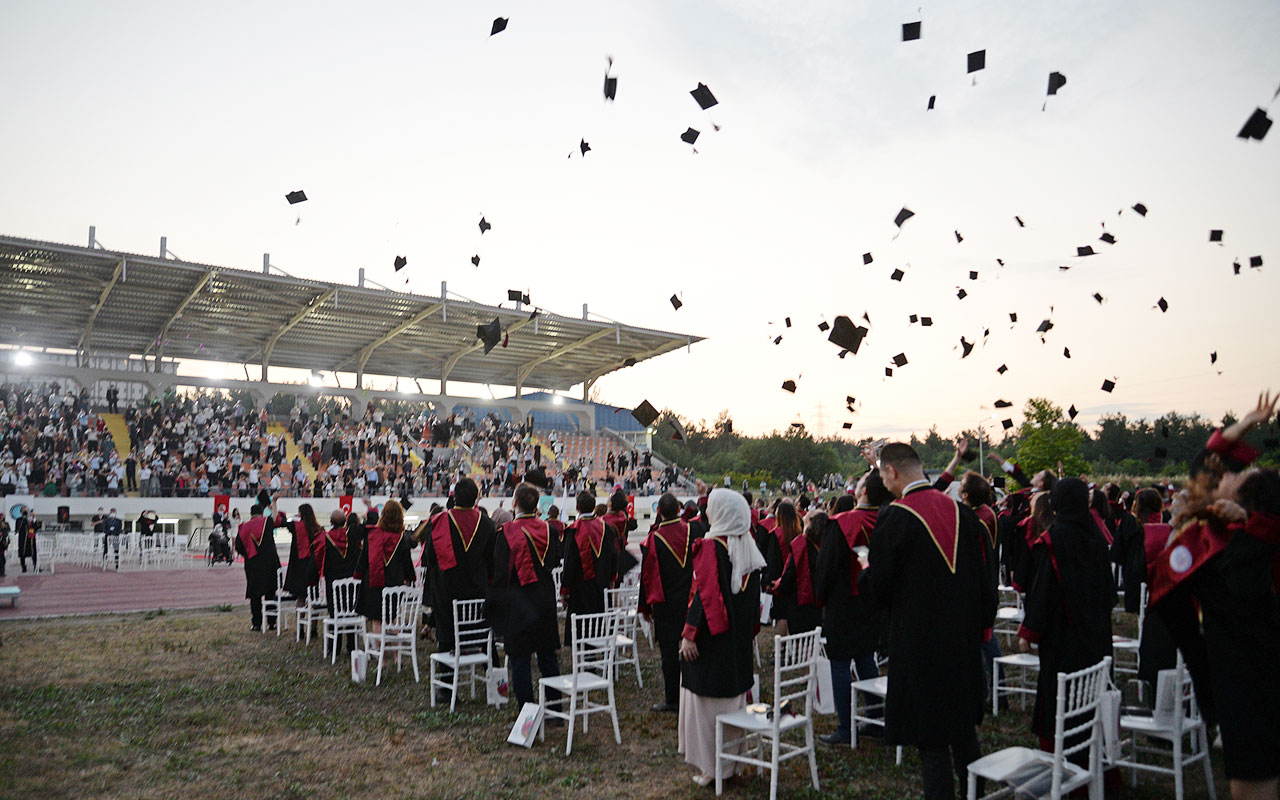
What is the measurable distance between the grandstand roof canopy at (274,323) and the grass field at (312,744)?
1782 cm

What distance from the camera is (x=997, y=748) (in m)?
5.88

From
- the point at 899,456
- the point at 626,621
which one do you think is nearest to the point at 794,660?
the point at 899,456

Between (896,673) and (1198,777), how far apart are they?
2.65 m

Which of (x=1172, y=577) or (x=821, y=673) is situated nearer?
(x=1172, y=577)

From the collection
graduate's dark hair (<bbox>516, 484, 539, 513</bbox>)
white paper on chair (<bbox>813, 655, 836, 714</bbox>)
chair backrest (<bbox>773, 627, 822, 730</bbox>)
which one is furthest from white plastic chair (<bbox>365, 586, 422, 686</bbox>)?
chair backrest (<bbox>773, 627, 822, 730</bbox>)

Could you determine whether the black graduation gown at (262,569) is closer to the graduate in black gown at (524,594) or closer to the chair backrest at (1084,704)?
the graduate in black gown at (524,594)

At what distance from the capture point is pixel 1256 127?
21.7ft

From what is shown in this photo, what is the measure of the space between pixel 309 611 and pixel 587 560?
4.25 m

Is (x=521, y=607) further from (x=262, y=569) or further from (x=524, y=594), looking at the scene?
(x=262, y=569)

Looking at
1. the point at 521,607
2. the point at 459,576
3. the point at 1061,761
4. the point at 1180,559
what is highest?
the point at 1180,559

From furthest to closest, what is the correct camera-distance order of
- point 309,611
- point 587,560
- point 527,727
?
1. point 309,611
2. point 587,560
3. point 527,727

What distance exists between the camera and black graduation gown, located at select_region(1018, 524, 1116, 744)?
4969 mm

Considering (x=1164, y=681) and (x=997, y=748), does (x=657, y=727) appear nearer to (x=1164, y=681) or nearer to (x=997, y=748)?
(x=997, y=748)

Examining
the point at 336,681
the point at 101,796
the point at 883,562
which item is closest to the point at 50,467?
the point at 336,681
